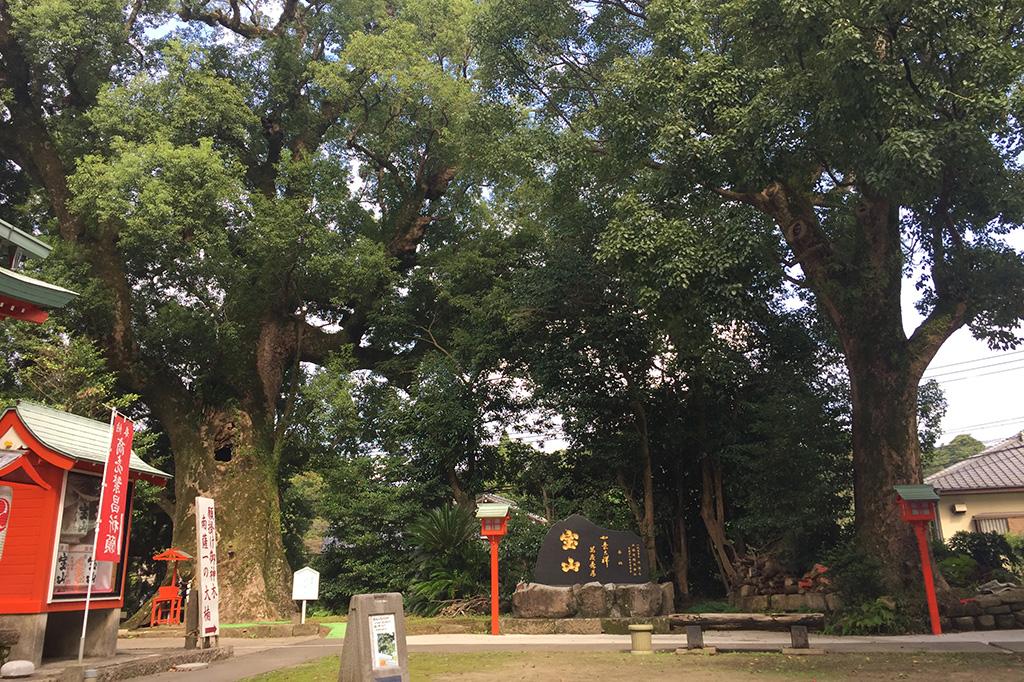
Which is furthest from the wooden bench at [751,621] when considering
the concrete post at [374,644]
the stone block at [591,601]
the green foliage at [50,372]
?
the green foliage at [50,372]

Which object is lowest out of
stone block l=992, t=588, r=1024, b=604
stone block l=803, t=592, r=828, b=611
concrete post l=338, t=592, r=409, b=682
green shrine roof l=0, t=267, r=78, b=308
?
stone block l=803, t=592, r=828, b=611

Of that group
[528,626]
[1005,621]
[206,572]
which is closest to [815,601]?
[1005,621]

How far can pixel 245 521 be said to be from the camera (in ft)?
54.6

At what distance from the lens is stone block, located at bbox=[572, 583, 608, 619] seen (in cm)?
1265

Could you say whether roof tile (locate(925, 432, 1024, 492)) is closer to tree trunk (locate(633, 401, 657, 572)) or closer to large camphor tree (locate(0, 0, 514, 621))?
tree trunk (locate(633, 401, 657, 572))

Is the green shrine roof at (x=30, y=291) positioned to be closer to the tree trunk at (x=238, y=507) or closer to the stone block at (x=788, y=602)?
the tree trunk at (x=238, y=507)

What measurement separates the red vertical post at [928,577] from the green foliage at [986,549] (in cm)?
406

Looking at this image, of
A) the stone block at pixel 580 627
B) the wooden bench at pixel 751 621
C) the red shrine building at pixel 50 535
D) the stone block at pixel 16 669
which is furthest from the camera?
the stone block at pixel 580 627

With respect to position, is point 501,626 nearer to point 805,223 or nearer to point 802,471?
point 802,471

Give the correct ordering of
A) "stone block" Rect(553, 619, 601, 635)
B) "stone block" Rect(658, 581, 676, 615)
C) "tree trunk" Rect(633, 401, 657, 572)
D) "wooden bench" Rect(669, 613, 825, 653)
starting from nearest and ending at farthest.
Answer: "wooden bench" Rect(669, 613, 825, 653) < "stone block" Rect(553, 619, 601, 635) < "stone block" Rect(658, 581, 676, 615) < "tree trunk" Rect(633, 401, 657, 572)

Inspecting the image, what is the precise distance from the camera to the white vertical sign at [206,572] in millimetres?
9633

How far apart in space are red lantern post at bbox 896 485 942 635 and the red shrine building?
1196cm

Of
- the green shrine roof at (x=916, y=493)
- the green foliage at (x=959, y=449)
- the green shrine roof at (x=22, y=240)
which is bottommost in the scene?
the green shrine roof at (x=916, y=493)

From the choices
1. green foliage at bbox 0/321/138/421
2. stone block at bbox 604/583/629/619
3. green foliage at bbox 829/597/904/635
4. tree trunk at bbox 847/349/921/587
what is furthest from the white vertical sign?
tree trunk at bbox 847/349/921/587
